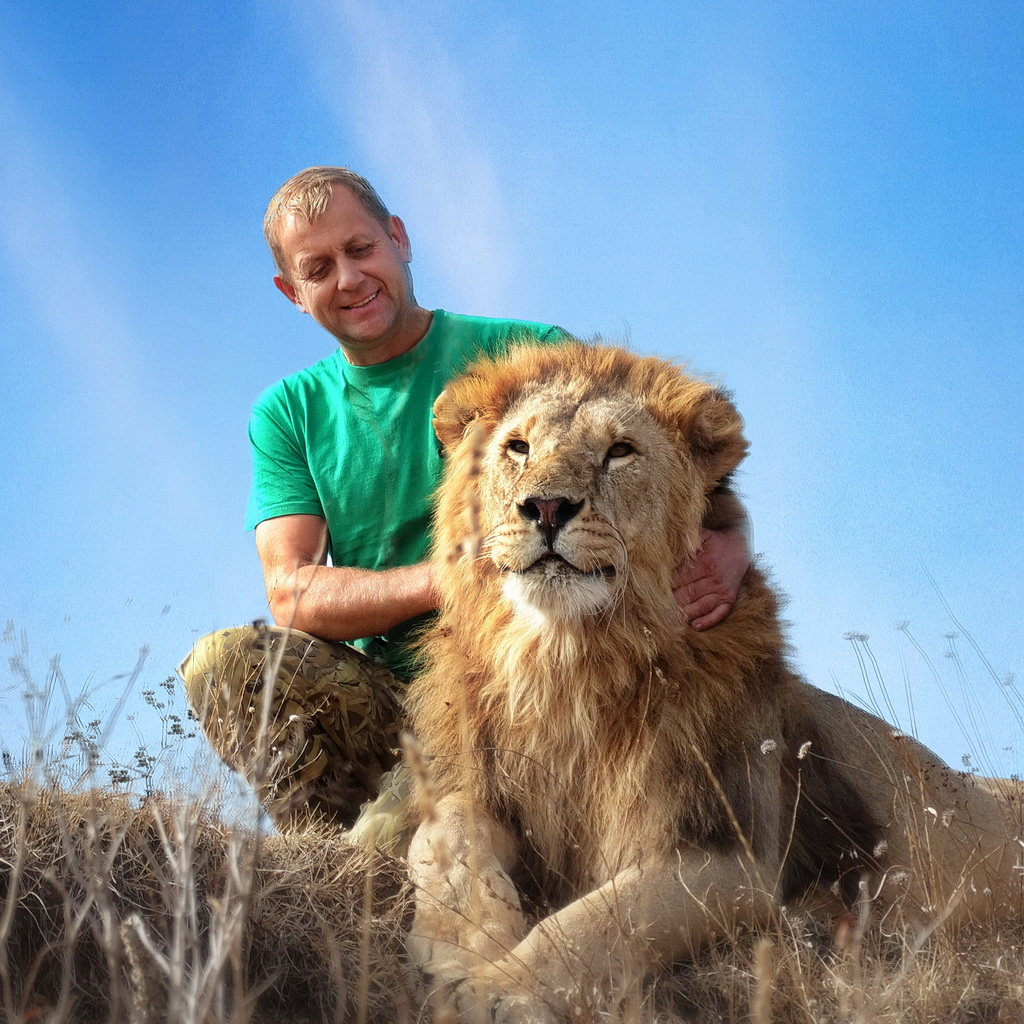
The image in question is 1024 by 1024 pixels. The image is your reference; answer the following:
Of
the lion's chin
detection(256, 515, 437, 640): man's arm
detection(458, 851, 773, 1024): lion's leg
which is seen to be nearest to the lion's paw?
detection(458, 851, 773, 1024): lion's leg

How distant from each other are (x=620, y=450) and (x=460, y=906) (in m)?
1.45

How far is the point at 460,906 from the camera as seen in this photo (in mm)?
3166

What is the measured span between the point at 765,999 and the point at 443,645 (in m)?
2.26

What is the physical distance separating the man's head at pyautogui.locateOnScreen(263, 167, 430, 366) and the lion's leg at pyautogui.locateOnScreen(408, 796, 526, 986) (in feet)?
8.41

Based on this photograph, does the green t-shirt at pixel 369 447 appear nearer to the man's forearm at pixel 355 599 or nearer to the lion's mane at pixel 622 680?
the man's forearm at pixel 355 599

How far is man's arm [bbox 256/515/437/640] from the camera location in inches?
175

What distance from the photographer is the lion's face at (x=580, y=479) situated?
131 inches

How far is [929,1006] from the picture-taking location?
2.85 metres

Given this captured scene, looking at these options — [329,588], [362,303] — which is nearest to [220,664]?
[329,588]

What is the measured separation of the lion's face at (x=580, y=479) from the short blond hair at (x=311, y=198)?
1880 millimetres

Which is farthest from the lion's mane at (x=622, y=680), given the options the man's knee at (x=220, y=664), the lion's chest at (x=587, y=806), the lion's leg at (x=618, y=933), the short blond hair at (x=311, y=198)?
the short blond hair at (x=311, y=198)

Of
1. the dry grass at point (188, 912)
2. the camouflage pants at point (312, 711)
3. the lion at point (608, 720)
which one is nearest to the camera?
the dry grass at point (188, 912)

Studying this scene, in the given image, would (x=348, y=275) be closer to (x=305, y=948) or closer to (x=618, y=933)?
(x=305, y=948)

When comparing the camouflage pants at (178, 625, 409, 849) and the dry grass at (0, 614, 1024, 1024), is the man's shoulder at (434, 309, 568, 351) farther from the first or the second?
the dry grass at (0, 614, 1024, 1024)
